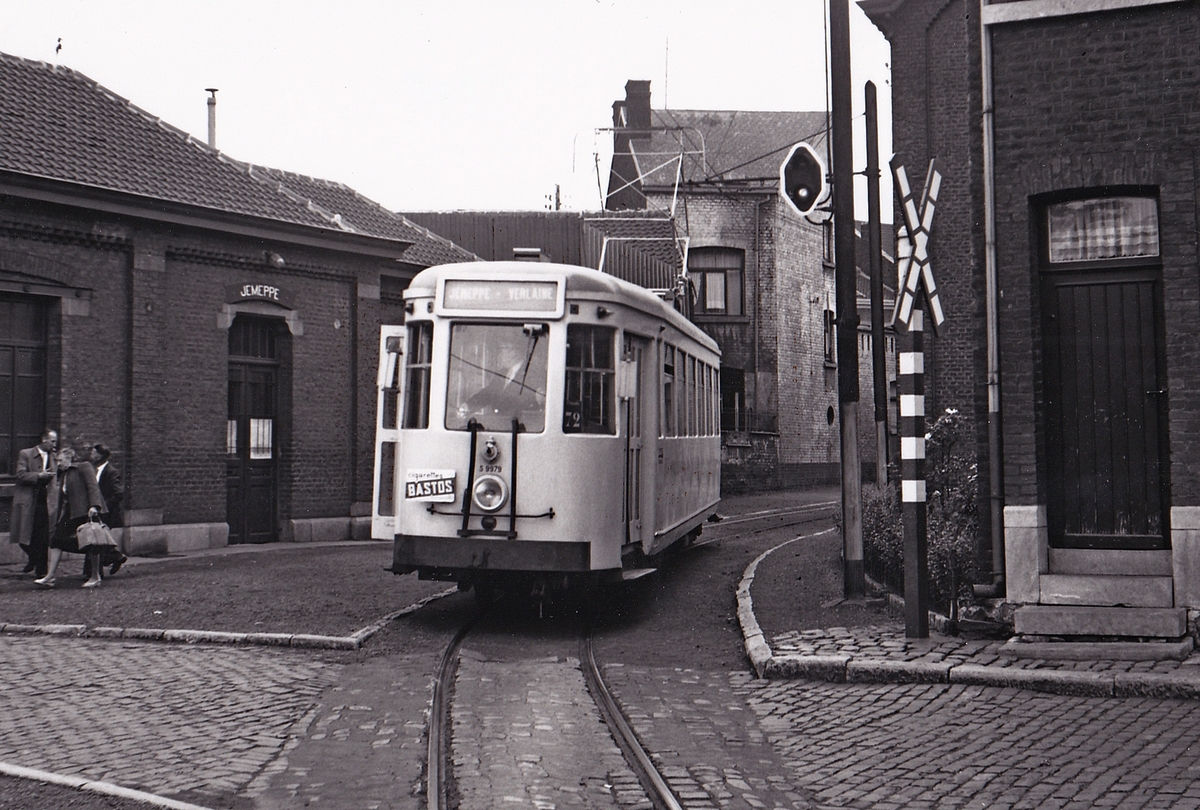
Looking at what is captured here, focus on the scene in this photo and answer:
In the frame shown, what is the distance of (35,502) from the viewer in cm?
1522

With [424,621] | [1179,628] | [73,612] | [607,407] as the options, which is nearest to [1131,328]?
[1179,628]

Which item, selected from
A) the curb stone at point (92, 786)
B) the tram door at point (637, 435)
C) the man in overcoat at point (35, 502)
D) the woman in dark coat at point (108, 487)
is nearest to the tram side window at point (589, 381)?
the tram door at point (637, 435)

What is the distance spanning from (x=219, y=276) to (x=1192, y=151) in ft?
47.3

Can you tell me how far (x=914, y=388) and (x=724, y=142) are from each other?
3363cm

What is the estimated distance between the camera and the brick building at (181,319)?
17.2m

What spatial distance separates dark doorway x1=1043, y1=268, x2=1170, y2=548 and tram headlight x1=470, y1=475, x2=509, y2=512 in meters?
4.56

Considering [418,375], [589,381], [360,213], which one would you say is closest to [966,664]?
[589,381]

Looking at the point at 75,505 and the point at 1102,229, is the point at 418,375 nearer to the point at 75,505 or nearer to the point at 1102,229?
the point at 75,505

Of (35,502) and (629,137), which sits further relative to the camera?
(629,137)

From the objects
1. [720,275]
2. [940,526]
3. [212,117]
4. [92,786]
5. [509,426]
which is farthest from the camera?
[720,275]

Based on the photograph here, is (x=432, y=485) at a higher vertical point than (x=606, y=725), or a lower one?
higher

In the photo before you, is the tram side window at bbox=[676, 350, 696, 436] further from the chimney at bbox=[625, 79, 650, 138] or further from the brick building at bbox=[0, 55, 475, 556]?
the chimney at bbox=[625, 79, 650, 138]

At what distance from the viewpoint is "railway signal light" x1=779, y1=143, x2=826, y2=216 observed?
522 inches

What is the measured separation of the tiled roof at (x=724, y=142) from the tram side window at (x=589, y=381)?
27476mm
